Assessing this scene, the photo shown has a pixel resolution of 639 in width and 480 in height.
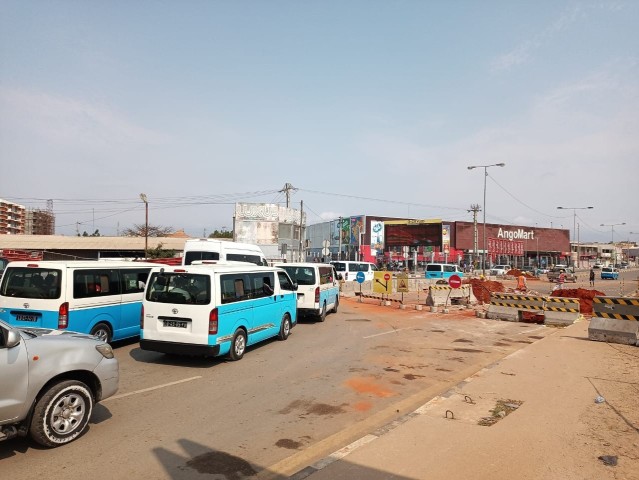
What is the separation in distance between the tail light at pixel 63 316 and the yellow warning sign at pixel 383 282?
54.2 ft

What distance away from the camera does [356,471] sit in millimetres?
4457

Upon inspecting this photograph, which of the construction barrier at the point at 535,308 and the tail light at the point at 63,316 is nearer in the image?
the tail light at the point at 63,316

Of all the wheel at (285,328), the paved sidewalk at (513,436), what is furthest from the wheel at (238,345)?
the paved sidewalk at (513,436)

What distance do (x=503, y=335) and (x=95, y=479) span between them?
1302cm

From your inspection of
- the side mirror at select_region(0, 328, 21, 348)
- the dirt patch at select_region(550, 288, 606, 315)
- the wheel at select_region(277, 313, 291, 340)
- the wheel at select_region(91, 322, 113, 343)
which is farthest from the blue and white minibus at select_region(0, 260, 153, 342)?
the dirt patch at select_region(550, 288, 606, 315)

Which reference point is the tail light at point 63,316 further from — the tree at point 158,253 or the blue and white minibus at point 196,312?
the tree at point 158,253

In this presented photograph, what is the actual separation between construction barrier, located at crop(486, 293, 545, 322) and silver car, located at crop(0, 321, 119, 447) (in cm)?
1604

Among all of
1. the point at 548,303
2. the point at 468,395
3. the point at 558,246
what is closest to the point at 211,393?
the point at 468,395

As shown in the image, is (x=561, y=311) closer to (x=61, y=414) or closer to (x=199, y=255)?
(x=199, y=255)

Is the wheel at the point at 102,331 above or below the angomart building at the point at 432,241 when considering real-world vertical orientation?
below

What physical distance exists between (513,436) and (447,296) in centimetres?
1744

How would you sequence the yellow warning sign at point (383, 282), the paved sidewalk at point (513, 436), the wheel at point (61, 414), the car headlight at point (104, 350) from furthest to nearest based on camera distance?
the yellow warning sign at point (383, 282), the car headlight at point (104, 350), the wheel at point (61, 414), the paved sidewalk at point (513, 436)

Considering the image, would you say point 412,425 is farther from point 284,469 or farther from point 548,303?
point 548,303

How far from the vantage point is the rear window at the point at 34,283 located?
362 inches
